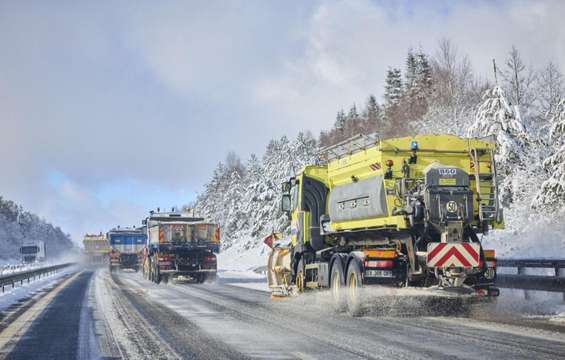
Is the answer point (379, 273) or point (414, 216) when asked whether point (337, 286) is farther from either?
point (414, 216)

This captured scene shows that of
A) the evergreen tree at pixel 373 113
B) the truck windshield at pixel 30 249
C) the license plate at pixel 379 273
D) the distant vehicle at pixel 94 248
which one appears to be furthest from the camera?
the evergreen tree at pixel 373 113

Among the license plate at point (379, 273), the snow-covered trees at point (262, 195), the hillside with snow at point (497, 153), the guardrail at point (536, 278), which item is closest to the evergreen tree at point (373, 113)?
the hillside with snow at point (497, 153)

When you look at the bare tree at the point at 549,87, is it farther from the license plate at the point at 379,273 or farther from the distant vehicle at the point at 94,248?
the distant vehicle at the point at 94,248

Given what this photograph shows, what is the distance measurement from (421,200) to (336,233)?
10.7 feet

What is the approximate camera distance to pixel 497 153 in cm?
2606

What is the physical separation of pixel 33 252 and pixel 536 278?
7853cm

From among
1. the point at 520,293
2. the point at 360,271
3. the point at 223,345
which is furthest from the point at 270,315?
the point at 520,293

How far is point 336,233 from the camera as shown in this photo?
13.7m

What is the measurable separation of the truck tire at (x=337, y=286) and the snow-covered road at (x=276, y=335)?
33 cm

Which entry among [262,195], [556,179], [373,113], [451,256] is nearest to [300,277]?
[451,256]

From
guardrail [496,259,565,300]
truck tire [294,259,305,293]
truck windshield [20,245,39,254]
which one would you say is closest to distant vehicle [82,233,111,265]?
truck windshield [20,245,39,254]

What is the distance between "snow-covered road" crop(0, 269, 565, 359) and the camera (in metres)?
7.56

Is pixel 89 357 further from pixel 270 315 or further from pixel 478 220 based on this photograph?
pixel 478 220

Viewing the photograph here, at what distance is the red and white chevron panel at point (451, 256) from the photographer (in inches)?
414
